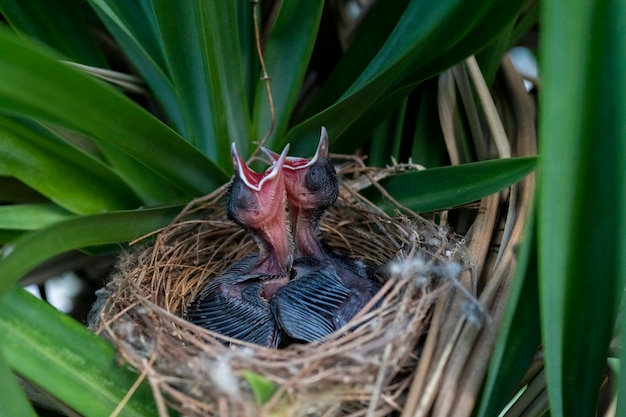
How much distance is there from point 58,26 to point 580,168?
2.38ft

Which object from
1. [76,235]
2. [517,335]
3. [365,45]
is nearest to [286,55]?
[365,45]

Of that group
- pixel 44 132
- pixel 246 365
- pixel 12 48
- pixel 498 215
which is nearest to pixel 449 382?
pixel 246 365

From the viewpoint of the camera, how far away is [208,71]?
684 mm

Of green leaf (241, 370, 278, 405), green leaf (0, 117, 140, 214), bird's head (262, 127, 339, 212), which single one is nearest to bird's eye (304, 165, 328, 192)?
bird's head (262, 127, 339, 212)

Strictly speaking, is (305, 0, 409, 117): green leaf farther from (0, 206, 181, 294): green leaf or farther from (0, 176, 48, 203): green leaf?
(0, 176, 48, 203): green leaf

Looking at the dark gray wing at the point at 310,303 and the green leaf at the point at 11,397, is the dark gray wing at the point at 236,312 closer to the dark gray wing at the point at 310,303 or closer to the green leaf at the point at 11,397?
the dark gray wing at the point at 310,303

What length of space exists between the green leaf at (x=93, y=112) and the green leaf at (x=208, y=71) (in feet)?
0.16

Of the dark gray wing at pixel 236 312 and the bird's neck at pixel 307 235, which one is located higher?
the bird's neck at pixel 307 235

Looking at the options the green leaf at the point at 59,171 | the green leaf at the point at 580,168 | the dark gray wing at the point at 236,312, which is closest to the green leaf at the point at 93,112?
the green leaf at the point at 59,171

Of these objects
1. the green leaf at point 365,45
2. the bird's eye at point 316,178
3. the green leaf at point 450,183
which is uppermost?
the green leaf at point 365,45

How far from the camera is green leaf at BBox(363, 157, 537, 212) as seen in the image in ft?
2.15

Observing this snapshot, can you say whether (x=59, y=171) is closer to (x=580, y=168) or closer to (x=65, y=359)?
(x=65, y=359)

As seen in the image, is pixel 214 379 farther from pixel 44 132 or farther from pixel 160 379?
pixel 44 132

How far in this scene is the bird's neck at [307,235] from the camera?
860 millimetres
